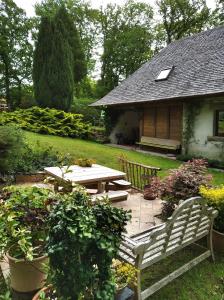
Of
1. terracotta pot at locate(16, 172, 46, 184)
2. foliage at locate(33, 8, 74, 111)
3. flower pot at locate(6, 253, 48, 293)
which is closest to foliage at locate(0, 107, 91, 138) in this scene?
foliage at locate(33, 8, 74, 111)

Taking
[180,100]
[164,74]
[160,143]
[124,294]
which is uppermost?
[164,74]

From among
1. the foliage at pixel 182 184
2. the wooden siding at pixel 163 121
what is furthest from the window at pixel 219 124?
the foliage at pixel 182 184

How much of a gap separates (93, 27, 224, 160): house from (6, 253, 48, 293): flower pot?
8.89 metres

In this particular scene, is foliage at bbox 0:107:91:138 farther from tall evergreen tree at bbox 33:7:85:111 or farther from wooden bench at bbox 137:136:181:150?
wooden bench at bbox 137:136:181:150

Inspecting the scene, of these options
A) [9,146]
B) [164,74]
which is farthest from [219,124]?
[9,146]

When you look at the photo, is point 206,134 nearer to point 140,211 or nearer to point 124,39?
point 140,211

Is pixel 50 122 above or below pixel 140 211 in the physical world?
above

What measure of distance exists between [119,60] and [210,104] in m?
18.6

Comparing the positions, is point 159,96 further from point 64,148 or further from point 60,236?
point 60,236

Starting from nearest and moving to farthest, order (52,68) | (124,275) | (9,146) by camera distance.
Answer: (124,275) < (9,146) < (52,68)

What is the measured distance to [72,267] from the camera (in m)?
1.73

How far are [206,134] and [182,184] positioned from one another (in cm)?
721

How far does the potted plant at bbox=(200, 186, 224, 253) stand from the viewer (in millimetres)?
3727

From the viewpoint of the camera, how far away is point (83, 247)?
1.73 meters
